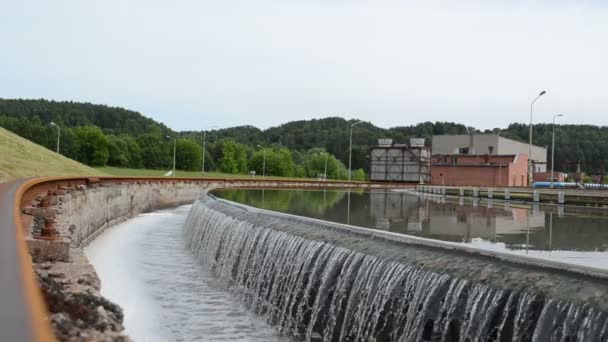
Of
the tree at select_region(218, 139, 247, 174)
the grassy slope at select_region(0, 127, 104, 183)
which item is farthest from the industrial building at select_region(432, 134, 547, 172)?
the grassy slope at select_region(0, 127, 104, 183)

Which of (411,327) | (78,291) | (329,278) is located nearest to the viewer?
(78,291)

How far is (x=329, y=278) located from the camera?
9750 mm

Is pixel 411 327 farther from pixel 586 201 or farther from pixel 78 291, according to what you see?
pixel 586 201

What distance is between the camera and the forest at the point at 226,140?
107 metres

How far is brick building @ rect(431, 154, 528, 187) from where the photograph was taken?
78.3m

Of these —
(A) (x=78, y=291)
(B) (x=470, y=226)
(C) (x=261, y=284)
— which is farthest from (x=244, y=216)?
(A) (x=78, y=291)

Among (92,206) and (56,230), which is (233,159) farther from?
(56,230)

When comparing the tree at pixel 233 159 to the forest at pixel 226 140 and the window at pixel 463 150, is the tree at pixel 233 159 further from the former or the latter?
the window at pixel 463 150

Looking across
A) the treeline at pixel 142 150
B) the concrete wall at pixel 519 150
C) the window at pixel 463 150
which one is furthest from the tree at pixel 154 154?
the concrete wall at pixel 519 150

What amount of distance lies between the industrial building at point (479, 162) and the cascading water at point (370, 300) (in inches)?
2578

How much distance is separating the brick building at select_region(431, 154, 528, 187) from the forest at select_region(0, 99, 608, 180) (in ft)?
35.3

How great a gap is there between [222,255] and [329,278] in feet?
22.4

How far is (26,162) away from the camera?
3719 cm

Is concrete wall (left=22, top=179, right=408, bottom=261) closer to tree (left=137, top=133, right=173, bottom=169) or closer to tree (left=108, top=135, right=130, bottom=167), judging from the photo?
tree (left=108, top=135, right=130, bottom=167)
